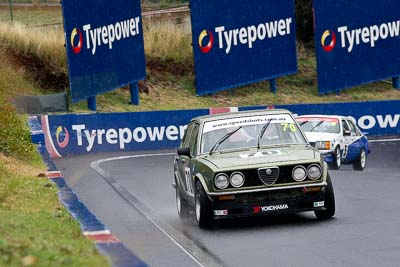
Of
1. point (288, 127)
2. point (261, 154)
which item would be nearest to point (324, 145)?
point (288, 127)

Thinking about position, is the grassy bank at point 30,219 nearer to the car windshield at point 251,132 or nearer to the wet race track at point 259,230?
the wet race track at point 259,230

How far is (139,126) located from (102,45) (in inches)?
219

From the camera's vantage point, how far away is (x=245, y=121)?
14.2 m

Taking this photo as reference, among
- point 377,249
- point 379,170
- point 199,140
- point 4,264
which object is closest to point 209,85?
point 379,170

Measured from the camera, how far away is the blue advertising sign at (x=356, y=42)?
40.4 metres

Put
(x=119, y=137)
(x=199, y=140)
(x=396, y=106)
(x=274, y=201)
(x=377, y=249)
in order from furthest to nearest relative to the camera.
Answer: (x=396, y=106)
(x=119, y=137)
(x=199, y=140)
(x=274, y=201)
(x=377, y=249)

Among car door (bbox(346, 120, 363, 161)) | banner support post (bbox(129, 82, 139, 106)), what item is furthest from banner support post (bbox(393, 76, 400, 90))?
car door (bbox(346, 120, 363, 161))

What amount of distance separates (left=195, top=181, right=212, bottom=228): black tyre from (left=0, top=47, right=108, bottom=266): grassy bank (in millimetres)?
1841

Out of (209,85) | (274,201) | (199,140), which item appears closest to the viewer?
(274,201)

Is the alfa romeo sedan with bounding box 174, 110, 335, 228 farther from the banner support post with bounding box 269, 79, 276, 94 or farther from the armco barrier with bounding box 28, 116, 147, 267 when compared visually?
the banner support post with bounding box 269, 79, 276, 94

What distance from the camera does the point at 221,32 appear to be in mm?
39000

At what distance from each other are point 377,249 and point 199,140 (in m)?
4.19

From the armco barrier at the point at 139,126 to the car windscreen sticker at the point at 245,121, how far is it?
51.7 ft

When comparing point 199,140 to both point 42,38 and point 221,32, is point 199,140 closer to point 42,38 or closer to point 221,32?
point 221,32
